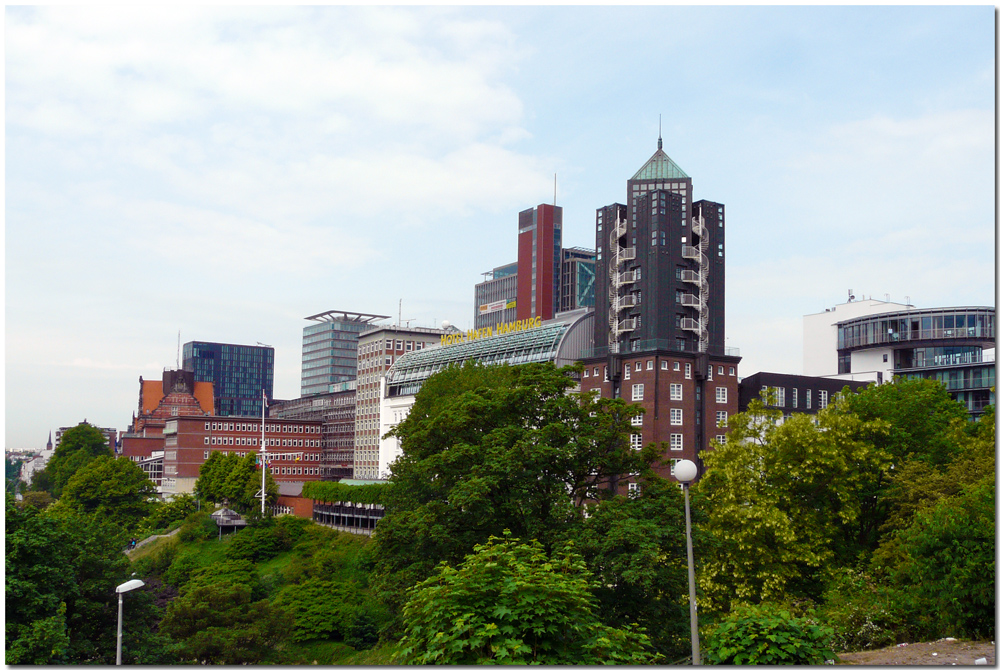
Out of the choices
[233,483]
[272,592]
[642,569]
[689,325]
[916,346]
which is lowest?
[272,592]

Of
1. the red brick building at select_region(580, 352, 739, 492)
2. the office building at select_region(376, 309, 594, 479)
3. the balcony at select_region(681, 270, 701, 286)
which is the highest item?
the balcony at select_region(681, 270, 701, 286)

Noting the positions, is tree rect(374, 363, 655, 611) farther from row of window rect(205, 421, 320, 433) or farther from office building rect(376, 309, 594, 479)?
row of window rect(205, 421, 320, 433)

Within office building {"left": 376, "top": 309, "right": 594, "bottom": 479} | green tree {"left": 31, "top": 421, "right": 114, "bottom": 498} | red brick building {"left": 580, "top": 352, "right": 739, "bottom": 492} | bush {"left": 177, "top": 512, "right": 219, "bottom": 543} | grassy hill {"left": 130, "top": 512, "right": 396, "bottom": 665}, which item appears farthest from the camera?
green tree {"left": 31, "top": 421, "right": 114, "bottom": 498}

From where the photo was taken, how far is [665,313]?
Result: 9794 centimetres

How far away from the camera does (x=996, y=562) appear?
1160 inches

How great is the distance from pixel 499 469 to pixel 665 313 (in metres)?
60.0

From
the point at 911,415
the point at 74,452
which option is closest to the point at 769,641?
the point at 911,415

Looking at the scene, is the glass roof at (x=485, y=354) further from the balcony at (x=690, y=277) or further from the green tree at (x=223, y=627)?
the green tree at (x=223, y=627)

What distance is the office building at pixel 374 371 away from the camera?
16888 cm

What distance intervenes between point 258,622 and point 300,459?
11497 centimetres

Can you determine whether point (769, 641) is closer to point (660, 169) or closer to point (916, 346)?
point (660, 169)

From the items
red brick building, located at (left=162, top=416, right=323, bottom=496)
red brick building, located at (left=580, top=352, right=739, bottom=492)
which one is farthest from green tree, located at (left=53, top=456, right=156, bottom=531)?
red brick building, located at (left=580, top=352, right=739, bottom=492)

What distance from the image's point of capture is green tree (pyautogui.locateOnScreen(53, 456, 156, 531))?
426 feet

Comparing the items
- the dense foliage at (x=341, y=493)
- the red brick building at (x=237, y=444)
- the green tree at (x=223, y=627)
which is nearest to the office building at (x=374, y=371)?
the red brick building at (x=237, y=444)
